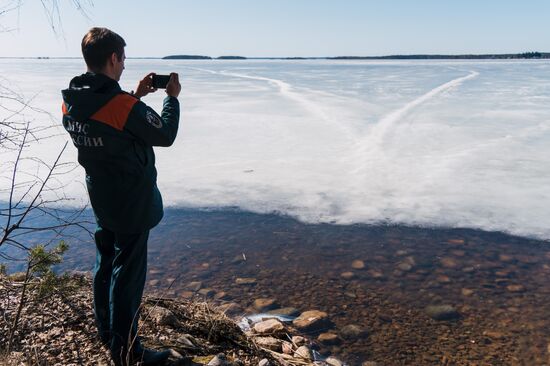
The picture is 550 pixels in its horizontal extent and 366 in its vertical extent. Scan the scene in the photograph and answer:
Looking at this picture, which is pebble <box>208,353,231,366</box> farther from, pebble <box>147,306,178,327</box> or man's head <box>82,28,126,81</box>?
man's head <box>82,28,126,81</box>

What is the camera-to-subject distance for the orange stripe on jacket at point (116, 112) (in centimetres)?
195

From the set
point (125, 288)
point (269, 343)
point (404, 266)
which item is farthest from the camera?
point (404, 266)

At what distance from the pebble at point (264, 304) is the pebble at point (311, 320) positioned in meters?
0.27

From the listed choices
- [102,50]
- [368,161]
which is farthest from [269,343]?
[368,161]

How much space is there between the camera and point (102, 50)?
1.99 metres

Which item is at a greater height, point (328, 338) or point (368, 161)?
point (368, 161)

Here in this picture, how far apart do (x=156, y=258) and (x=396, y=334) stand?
2.34m

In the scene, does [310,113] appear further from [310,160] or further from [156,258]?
[156,258]

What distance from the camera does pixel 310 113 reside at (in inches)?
493

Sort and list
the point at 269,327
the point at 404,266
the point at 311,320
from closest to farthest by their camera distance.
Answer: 1. the point at 269,327
2. the point at 311,320
3. the point at 404,266

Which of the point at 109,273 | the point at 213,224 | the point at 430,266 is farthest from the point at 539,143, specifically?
the point at 109,273

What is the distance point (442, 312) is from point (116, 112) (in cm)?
286

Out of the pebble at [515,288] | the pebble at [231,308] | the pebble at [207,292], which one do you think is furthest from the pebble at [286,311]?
the pebble at [515,288]

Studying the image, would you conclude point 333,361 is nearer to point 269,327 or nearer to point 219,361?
point 269,327
